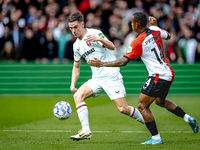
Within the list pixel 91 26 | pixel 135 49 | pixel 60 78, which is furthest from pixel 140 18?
pixel 60 78

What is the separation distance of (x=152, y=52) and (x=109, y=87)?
125 centimetres

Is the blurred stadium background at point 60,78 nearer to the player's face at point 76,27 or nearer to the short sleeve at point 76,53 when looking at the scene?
the short sleeve at point 76,53

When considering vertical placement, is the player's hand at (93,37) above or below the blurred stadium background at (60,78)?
above

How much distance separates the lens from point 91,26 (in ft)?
46.7

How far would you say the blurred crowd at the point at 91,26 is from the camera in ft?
46.1

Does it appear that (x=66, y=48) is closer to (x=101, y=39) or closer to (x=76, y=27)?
(x=76, y=27)

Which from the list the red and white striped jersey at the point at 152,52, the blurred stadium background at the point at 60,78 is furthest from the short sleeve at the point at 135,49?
the blurred stadium background at the point at 60,78

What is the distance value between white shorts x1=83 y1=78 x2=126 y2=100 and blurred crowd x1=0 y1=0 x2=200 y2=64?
23.0ft

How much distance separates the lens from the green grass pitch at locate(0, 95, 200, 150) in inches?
237

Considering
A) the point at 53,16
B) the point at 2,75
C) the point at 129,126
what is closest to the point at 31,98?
the point at 2,75

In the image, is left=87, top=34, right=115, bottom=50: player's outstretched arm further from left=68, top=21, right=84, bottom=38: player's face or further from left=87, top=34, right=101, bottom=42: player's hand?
left=68, top=21, right=84, bottom=38: player's face

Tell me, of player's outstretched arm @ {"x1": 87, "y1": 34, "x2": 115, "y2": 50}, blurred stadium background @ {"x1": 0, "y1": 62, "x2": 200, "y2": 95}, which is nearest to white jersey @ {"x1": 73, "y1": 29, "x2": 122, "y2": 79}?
player's outstretched arm @ {"x1": 87, "y1": 34, "x2": 115, "y2": 50}

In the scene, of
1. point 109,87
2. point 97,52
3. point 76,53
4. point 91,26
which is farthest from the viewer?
point 91,26

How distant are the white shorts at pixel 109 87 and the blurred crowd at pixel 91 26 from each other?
23.0 ft
